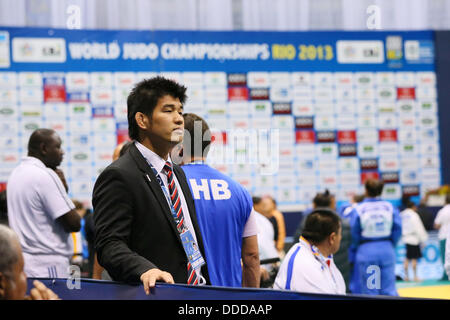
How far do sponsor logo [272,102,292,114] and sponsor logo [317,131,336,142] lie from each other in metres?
0.57

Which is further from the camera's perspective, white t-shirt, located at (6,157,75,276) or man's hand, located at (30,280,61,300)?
white t-shirt, located at (6,157,75,276)

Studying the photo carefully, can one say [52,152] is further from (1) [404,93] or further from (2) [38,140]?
(1) [404,93]

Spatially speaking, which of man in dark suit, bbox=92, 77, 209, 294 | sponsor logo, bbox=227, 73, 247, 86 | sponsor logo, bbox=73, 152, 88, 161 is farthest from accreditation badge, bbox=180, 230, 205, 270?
sponsor logo, bbox=227, 73, 247, 86

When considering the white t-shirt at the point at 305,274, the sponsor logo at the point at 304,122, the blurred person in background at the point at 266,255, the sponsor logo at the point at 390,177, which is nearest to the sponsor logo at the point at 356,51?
the sponsor logo at the point at 304,122

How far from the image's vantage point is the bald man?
3.46 m

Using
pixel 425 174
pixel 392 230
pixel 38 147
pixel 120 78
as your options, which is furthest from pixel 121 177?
pixel 425 174

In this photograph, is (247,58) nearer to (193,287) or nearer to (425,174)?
(425,174)

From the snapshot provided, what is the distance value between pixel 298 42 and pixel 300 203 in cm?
241

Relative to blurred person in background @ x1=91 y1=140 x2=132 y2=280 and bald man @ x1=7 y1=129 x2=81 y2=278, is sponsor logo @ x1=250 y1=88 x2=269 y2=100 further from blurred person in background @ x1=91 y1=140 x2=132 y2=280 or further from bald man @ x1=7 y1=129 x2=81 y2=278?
bald man @ x1=7 y1=129 x2=81 y2=278

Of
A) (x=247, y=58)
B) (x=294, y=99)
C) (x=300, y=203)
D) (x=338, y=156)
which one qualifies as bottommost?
(x=300, y=203)

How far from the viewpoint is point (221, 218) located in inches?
98.3

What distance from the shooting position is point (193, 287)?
5.82 feet

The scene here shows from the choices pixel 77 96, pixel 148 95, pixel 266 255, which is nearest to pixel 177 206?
pixel 148 95

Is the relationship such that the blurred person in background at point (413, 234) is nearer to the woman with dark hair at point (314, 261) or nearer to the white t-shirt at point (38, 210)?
the woman with dark hair at point (314, 261)
